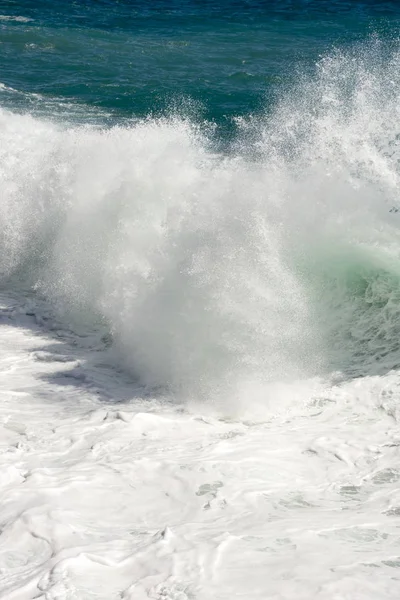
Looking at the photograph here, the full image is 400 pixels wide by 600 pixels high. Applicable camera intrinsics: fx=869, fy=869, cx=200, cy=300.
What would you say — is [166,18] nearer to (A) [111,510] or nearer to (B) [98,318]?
(B) [98,318]

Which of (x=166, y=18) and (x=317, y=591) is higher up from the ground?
(x=166, y=18)

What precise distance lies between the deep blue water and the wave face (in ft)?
20.7

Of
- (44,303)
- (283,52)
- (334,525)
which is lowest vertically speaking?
(44,303)

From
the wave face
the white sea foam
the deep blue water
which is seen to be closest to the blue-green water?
the wave face

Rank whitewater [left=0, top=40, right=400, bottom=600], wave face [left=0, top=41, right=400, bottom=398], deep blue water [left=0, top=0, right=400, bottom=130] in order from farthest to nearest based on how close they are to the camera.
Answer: deep blue water [left=0, top=0, right=400, bottom=130], wave face [left=0, top=41, right=400, bottom=398], whitewater [left=0, top=40, right=400, bottom=600]

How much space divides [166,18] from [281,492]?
29.1 m

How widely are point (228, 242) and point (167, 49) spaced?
18.7m

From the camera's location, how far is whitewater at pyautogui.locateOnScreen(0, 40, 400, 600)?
22.8 ft

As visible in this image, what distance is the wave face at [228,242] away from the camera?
11016mm

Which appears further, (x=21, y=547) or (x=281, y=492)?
(x=281, y=492)

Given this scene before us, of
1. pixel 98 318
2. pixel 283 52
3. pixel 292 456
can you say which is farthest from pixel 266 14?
pixel 292 456

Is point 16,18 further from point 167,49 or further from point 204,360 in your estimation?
point 204,360

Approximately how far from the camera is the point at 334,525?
23.8 ft

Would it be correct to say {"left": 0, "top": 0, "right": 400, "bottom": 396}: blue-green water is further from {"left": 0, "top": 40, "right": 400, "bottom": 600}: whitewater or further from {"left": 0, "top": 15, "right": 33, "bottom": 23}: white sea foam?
{"left": 0, "top": 15, "right": 33, "bottom": 23}: white sea foam
